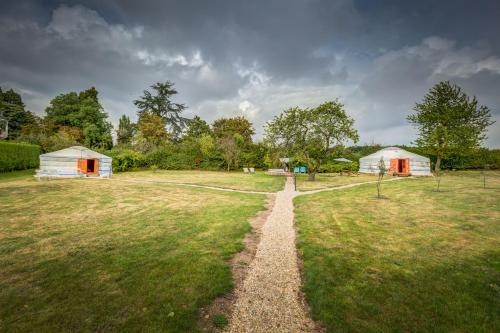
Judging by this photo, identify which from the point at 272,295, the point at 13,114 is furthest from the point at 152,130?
the point at 272,295

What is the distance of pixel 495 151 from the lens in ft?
104

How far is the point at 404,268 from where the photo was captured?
494cm

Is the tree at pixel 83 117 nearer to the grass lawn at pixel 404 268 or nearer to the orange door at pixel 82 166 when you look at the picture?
the orange door at pixel 82 166

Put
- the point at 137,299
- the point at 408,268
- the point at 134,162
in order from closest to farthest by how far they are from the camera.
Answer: the point at 137,299, the point at 408,268, the point at 134,162

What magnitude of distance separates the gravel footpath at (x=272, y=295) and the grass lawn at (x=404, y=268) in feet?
0.91

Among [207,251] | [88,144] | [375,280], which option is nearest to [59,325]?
[207,251]

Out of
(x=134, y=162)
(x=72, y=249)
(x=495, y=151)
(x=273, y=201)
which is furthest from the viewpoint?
(x=134, y=162)

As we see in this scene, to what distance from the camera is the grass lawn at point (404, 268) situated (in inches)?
135

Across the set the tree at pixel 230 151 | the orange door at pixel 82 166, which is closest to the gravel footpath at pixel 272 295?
the orange door at pixel 82 166

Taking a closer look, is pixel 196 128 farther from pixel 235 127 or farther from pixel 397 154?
pixel 397 154

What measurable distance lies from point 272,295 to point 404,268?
3.00 meters

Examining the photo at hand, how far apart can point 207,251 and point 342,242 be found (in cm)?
375

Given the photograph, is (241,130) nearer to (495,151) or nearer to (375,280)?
(495,151)

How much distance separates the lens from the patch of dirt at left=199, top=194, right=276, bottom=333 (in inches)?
135
